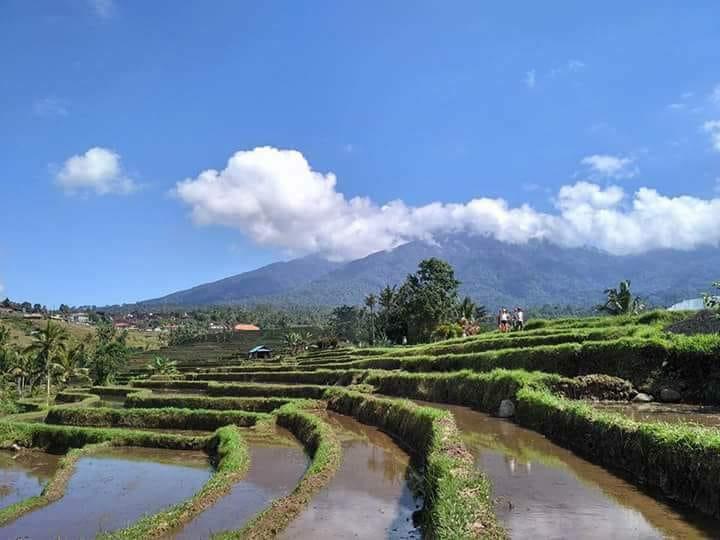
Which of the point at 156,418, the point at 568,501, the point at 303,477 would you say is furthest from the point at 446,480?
the point at 156,418

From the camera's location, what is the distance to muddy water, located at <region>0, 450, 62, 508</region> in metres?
17.9

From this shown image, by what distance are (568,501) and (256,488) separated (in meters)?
8.14

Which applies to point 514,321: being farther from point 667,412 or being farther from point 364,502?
point 364,502

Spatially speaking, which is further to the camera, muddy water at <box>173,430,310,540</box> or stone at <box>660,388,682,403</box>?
stone at <box>660,388,682,403</box>

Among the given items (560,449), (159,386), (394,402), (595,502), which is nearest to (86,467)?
(394,402)

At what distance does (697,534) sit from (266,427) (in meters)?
19.7

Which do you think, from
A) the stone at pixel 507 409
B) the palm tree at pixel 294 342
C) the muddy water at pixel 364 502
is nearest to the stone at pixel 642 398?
the stone at pixel 507 409

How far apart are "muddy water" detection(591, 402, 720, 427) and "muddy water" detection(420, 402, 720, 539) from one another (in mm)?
3260

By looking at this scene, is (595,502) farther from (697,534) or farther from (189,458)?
(189,458)

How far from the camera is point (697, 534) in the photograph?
8.68 meters

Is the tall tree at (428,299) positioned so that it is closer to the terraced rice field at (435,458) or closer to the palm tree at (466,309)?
the palm tree at (466,309)

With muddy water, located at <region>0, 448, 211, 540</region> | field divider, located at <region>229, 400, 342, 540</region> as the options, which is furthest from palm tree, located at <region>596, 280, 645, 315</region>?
muddy water, located at <region>0, 448, 211, 540</region>

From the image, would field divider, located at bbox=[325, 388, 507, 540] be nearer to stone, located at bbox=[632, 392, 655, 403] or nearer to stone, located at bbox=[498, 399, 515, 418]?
stone, located at bbox=[498, 399, 515, 418]

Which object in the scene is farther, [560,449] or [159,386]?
[159,386]
